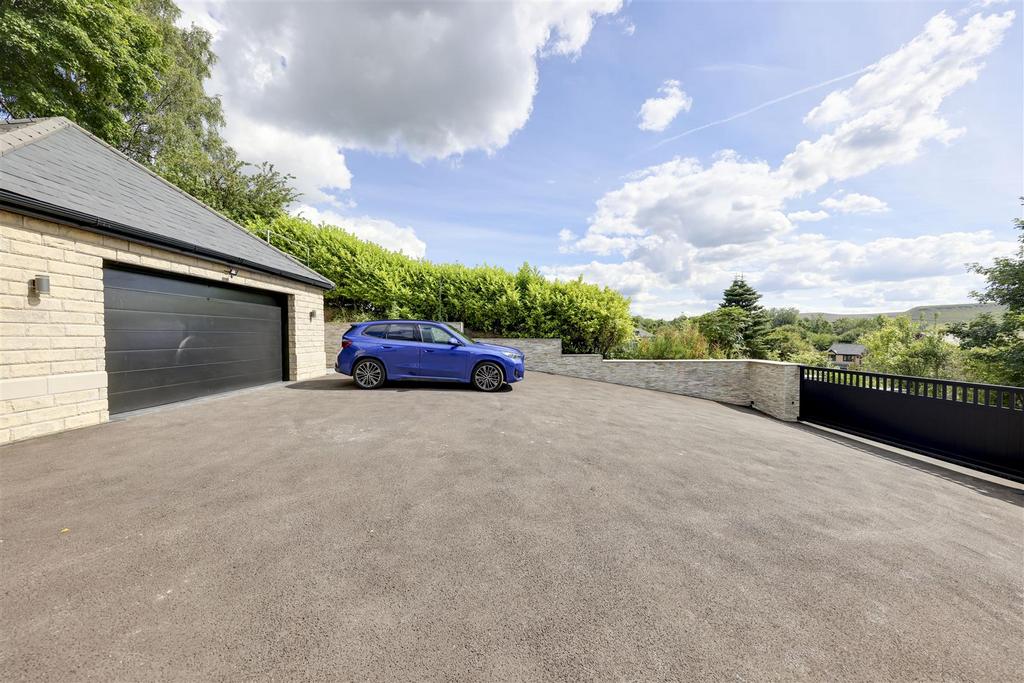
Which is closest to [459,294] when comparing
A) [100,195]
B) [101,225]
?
[100,195]

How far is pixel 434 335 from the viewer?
8.36 metres

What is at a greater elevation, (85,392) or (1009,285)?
(1009,285)

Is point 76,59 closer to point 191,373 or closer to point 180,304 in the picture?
point 180,304

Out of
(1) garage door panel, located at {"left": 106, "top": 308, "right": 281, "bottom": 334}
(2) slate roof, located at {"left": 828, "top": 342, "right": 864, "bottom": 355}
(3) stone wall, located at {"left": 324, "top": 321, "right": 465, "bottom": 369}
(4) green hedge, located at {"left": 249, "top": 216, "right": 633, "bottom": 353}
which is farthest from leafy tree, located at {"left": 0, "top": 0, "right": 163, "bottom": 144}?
(2) slate roof, located at {"left": 828, "top": 342, "right": 864, "bottom": 355}

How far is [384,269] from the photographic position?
13070mm

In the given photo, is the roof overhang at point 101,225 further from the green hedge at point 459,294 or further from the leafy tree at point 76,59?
the leafy tree at point 76,59

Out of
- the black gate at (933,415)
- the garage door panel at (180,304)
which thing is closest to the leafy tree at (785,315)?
the black gate at (933,415)

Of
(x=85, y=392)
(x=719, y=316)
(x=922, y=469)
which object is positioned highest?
(x=719, y=316)

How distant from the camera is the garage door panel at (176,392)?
18.7ft

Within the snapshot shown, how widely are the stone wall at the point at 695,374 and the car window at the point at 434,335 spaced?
4828mm

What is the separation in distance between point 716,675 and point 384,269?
43.6 feet

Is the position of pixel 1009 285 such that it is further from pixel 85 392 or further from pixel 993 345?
pixel 85 392

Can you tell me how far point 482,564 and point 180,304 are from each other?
730 centimetres

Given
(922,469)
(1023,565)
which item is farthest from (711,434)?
(1023,565)
